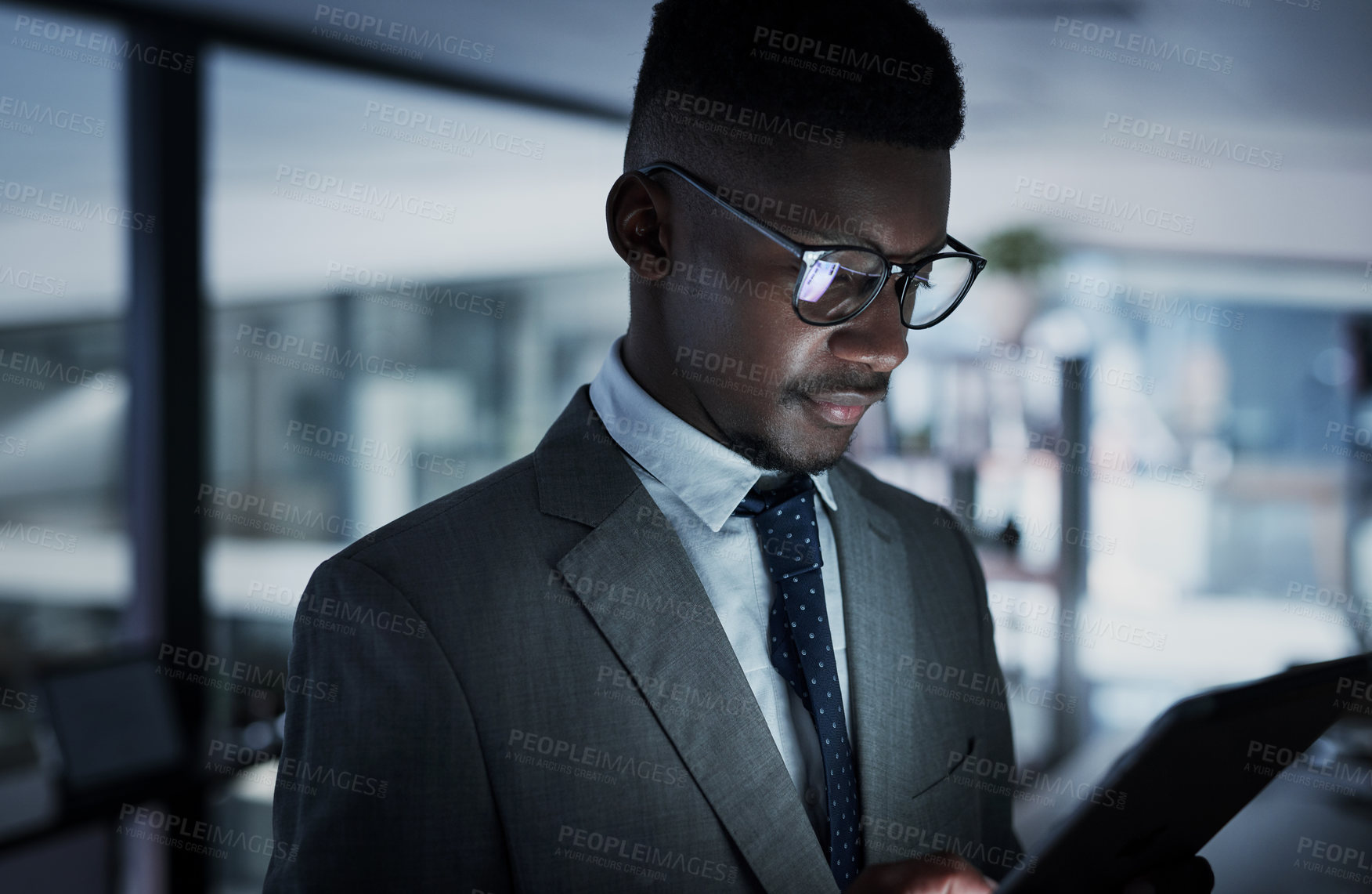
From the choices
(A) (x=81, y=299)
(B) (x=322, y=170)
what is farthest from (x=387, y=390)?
(A) (x=81, y=299)

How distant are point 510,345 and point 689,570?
Answer: 12.9 feet

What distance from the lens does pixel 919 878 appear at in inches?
34.4

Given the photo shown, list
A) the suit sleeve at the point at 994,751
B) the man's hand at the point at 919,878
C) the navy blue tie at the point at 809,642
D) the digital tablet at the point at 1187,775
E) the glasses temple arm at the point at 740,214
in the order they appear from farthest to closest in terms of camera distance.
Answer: the suit sleeve at the point at 994,751, the navy blue tie at the point at 809,642, the glasses temple arm at the point at 740,214, the man's hand at the point at 919,878, the digital tablet at the point at 1187,775

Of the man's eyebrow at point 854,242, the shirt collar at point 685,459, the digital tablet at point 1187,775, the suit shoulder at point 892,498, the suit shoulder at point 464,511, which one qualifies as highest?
the man's eyebrow at point 854,242

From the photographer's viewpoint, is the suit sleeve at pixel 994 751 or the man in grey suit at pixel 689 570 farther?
the suit sleeve at pixel 994 751

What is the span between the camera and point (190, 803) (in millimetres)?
2711

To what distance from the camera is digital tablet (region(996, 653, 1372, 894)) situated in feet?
2.43

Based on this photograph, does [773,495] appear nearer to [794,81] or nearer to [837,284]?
[837,284]

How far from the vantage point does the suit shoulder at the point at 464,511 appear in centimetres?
101

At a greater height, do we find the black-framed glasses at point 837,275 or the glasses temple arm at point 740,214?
the glasses temple arm at point 740,214

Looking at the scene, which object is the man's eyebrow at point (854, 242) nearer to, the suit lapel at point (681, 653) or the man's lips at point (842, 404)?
the man's lips at point (842, 404)

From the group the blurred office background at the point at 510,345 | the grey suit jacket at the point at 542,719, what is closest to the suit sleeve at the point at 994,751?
the grey suit jacket at the point at 542,719

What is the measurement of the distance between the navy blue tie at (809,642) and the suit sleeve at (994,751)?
0.33 metres

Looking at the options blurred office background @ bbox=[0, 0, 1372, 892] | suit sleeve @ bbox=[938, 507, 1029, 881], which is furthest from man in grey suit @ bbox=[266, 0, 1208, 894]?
blurred office background @ bbox=[0, 0, 1372, 892]
